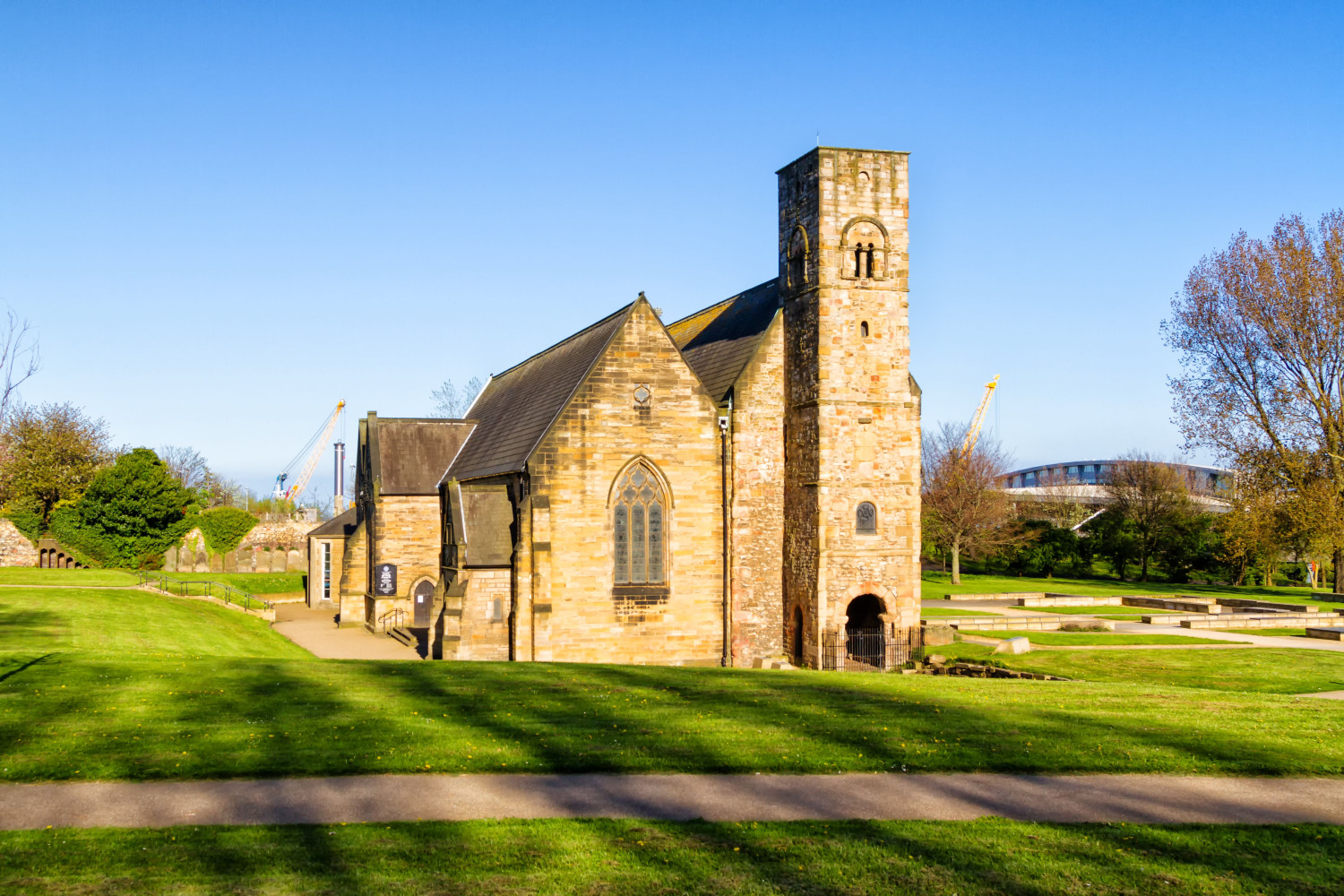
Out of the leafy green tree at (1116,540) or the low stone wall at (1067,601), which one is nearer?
the low stone wall at (1067,601)

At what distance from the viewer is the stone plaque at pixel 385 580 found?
36750 millimetres

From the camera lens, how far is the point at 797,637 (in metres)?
29.1

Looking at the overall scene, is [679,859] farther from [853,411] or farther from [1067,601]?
[1067,601]

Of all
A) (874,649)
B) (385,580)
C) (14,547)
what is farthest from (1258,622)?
(14,547)

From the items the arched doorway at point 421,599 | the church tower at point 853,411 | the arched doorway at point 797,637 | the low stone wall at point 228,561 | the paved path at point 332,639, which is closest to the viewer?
the church tower at point 853,411

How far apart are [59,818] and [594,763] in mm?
5619

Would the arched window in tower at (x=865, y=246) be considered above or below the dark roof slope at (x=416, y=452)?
above

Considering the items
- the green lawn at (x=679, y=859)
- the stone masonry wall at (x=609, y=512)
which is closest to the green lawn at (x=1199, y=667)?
the stone masonry wall at (x=609, y=512)

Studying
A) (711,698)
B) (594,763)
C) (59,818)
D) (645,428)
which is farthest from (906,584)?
(59,818)

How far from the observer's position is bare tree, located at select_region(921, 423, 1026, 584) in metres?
61.2

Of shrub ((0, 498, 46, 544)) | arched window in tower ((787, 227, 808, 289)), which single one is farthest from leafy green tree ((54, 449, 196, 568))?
arched window in tower ((787, 227, 808, 289))

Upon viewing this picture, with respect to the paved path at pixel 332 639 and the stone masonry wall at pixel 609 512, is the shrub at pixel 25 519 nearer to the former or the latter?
the paved path at pixel 332 639

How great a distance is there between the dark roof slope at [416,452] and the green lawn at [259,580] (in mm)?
15699

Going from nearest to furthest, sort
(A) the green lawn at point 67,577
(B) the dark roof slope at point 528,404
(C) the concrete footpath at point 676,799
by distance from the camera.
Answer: (C) the concrete footpath at point 676,799, (B) the dark roof slope at point 528,404, (A) the green lawn at point 67,577
